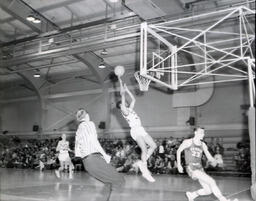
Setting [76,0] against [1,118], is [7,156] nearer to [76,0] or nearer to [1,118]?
[1,118]

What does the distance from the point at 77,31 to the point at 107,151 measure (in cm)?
459

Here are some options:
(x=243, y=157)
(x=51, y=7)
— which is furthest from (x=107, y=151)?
(x=51, y=7)

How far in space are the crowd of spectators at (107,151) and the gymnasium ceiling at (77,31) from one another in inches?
68.3

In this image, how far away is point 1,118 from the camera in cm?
834

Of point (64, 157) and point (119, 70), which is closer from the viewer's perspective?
point (119, 70)

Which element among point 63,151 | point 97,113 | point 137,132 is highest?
point 97,113

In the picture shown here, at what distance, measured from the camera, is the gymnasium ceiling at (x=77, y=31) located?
29.1 feet

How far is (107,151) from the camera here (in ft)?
29.6

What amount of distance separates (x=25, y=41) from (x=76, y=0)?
8.63ft

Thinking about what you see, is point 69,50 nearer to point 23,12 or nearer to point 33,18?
point 33,18

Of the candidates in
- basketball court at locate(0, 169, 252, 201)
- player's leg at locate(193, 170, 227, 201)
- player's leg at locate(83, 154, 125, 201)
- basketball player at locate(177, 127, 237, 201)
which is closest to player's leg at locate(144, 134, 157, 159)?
basketball court at locate(0, 169, 252, 201)

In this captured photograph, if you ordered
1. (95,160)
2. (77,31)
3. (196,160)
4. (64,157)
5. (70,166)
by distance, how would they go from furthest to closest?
(77,31)
(70,166)
(64,157)
(196,160)
(95,160)

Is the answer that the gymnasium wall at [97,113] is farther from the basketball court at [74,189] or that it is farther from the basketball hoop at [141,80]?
the basketball court at [74,189]

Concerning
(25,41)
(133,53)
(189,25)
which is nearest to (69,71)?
(133,53)
